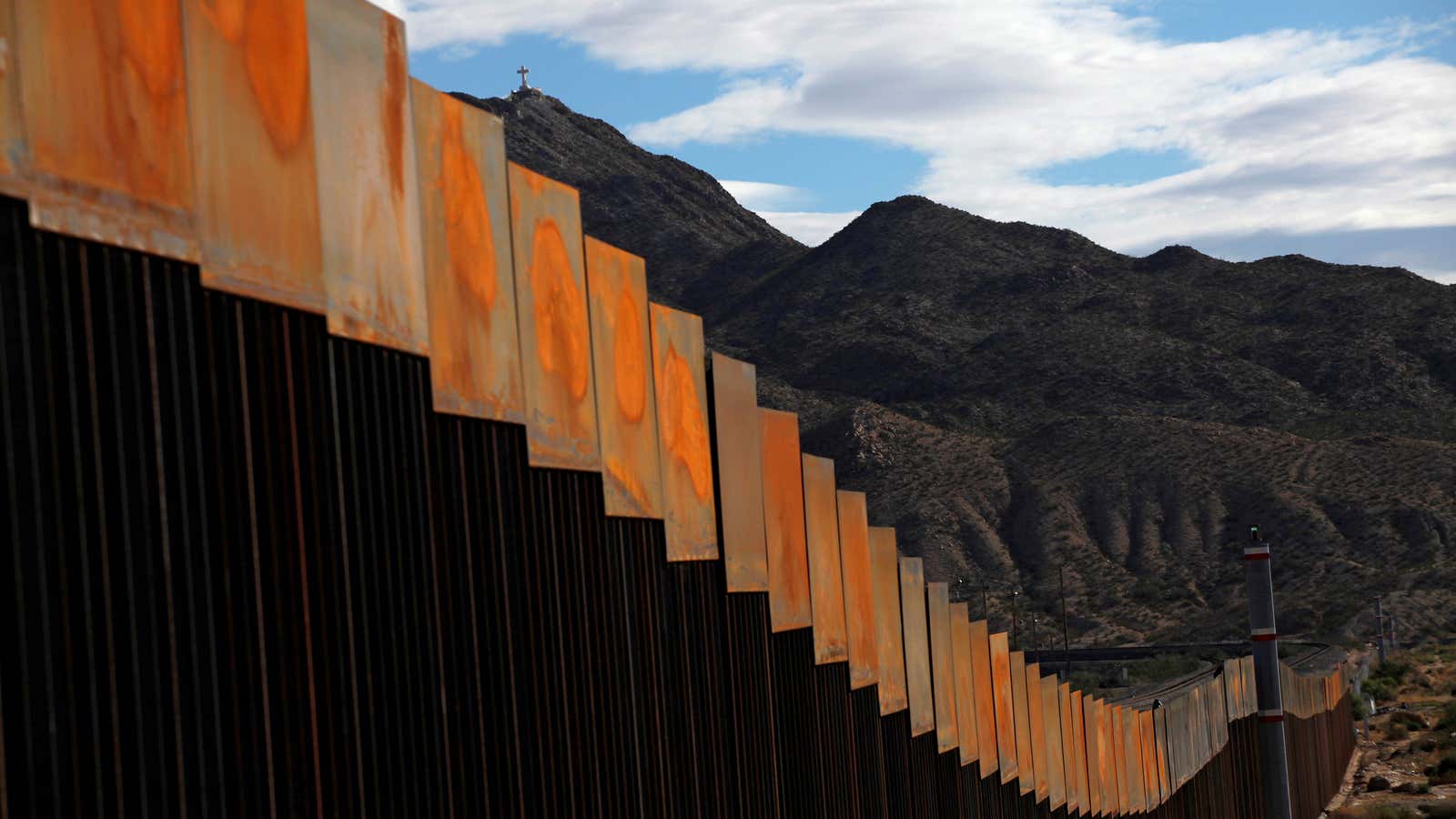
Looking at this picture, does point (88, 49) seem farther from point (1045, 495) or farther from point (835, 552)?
point (1045, 495)

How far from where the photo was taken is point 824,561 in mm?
9375

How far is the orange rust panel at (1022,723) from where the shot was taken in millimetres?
12875

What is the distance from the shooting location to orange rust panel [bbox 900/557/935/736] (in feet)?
34.9

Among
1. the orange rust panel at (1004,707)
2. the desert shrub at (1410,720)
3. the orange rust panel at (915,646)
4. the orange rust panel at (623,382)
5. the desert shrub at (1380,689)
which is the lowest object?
the desert shrub at (1380,689)

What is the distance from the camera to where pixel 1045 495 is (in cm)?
8400

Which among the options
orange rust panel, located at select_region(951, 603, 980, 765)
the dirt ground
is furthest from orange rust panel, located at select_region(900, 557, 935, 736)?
the dirt ground

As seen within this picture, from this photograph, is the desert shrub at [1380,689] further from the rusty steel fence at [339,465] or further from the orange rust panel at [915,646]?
the rusty steel fence at [339,465]

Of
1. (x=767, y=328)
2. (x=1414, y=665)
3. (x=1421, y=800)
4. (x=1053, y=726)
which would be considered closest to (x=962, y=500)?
(x=1414, y=665)

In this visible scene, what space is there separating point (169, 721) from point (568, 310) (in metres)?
2.70

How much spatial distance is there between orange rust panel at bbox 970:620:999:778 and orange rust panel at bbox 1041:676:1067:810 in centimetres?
130

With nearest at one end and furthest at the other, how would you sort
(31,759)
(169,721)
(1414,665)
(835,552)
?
(31,759), (169,721), (835,552), (1414,665)

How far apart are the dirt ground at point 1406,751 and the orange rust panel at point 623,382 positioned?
80.7 ft

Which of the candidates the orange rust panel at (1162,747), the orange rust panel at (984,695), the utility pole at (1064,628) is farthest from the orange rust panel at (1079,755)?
the utility pole at (1064,628)

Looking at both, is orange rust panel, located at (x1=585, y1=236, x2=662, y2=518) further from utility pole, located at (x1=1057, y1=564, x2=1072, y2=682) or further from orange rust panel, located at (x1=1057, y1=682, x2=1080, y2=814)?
utility pole, located at (x1=1057, y1=564, x2=1072, y2=682)
